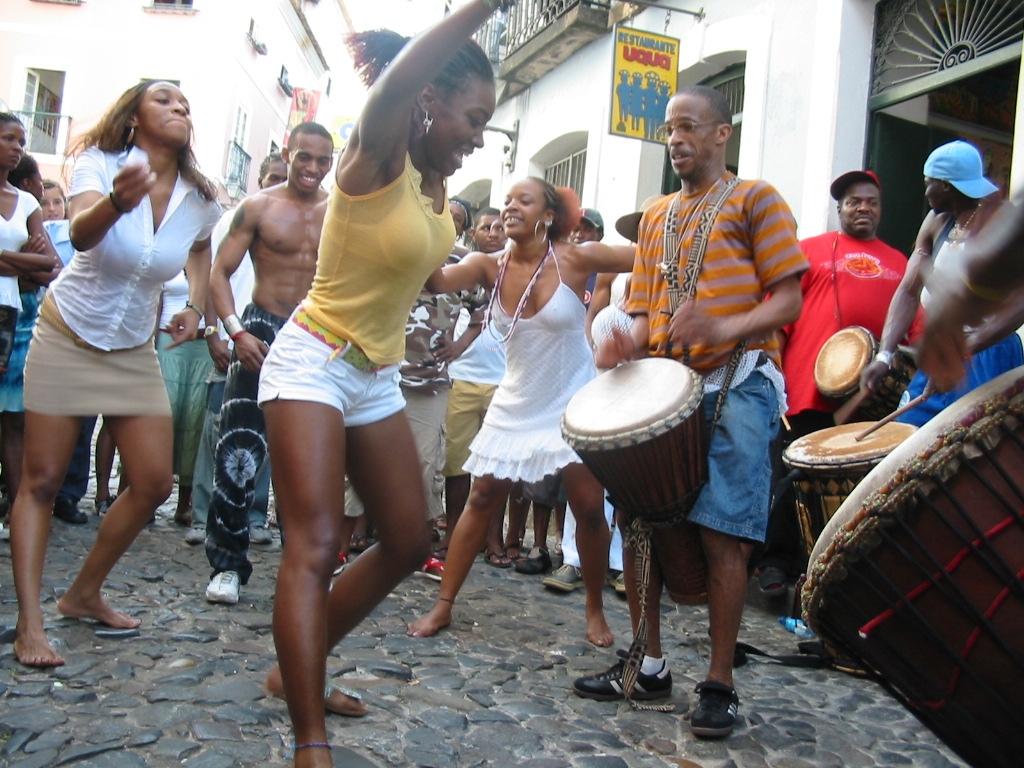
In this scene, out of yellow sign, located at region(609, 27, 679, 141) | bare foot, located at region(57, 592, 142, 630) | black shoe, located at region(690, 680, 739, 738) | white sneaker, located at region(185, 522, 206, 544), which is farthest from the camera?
yellow sign, located at region(609, 27, 679, 141)

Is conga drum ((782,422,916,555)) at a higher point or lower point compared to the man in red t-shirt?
lower

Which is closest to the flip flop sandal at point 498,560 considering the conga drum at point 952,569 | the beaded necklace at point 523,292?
the beaded necklace at point 523,292

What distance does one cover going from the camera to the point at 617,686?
354cm

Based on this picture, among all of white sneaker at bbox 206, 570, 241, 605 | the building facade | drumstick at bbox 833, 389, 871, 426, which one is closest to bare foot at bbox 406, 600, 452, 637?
white sneaker at bbox 206, 570, 241, 605

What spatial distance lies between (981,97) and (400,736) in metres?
7.15

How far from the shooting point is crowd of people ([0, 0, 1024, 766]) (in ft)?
8.54

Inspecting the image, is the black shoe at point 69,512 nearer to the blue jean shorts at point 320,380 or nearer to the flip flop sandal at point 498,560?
the flip flop sandal at point 498,560

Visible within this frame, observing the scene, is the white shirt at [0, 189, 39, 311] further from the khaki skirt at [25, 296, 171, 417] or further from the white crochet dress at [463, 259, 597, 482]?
the white crochet dress at [463, 259, 597, 482]

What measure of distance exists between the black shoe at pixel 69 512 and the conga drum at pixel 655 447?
3.96 metres

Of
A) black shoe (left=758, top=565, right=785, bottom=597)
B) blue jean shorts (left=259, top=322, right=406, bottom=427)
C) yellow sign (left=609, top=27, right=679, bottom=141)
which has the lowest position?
black shoe (left=758, top=565, right=785, bottom=597)

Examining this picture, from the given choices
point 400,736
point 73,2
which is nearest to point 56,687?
point 400,736

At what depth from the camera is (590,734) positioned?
3.13 m

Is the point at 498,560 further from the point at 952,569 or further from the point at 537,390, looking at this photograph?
the point at 952,569

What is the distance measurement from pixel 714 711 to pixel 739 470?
76cm
